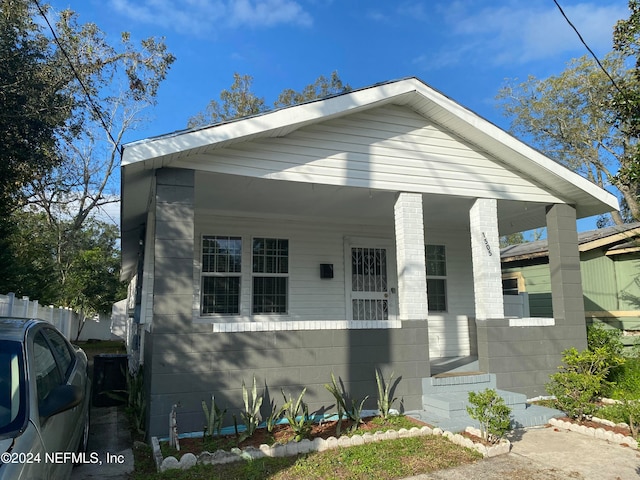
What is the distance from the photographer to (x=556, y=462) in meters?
4.79

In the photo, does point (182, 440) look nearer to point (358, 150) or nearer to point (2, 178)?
point (358, 150)

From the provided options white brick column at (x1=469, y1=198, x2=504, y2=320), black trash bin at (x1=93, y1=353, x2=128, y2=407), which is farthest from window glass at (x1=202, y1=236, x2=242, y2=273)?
white brick column at (x1=469, y1=198, x2=504, y2=320)

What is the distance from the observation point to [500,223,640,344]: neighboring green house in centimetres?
1034

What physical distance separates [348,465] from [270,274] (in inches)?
193

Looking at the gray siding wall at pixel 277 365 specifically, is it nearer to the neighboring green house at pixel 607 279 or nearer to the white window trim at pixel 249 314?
the white window trim at pixel 249 314

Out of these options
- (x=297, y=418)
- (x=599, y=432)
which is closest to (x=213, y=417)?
(x=297, y=418)

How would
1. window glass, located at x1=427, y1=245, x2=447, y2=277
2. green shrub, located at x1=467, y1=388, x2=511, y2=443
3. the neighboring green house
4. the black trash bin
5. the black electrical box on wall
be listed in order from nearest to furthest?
green shrub, located at x1=467, y1=388, x2=511, y2=443, the black trash bin, the black electrical box on wall, the neighboring green house, window glass, located at x1=427, y1=245, x2=447, y2=277

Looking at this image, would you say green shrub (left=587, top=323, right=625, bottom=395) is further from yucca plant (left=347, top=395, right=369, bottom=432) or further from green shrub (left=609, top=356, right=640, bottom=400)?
yucca plant (left=347, top=395, right=369, bottom=432)

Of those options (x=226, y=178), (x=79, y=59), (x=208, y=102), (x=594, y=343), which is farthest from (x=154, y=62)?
(x=594, y=343)

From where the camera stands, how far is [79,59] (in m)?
17.8

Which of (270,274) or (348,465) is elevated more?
(270,274)

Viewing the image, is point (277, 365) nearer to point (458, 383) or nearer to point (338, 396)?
point (338, 396)

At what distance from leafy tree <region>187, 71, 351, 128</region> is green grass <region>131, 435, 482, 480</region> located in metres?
25.2

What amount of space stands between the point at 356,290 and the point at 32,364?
284 inches
